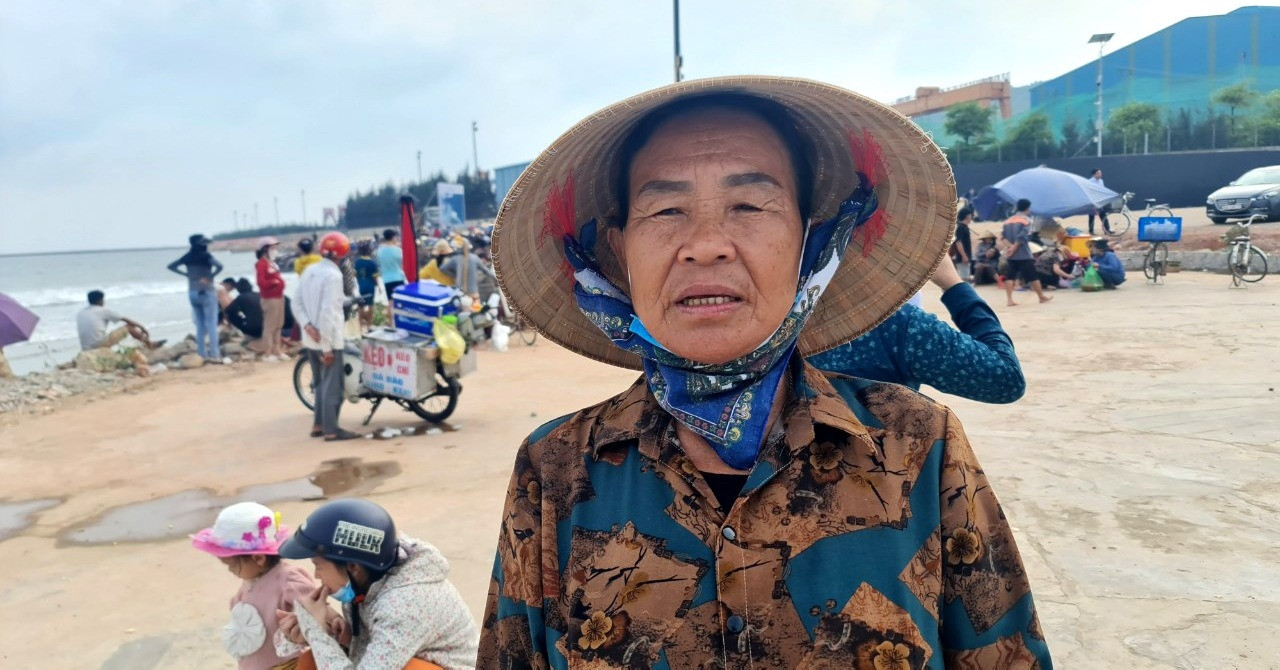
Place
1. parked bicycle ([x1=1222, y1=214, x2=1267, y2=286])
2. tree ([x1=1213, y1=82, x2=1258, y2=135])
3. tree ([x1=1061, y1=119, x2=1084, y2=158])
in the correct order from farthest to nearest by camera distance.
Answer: tree ([x1=1061, y1=119, x2=1084, y2=158])
tree ([x1=1213, y1=82, x2=1258, y2=135])
parked bicycle ([x1=1222, y1=214, x2=1267, y2=286])

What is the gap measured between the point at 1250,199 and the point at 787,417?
21.5m

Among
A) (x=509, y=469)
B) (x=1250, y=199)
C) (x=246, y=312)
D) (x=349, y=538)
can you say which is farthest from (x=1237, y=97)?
(x=349, y=538)

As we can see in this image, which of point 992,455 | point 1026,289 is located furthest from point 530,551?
point 1026,289

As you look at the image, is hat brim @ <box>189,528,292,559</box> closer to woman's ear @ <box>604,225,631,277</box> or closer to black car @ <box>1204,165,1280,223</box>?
woman's ear @ <box>604,225,631,277</box>

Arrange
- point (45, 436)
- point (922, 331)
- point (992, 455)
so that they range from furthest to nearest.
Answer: point (45, 436), point (992, 455), point (922, 331)

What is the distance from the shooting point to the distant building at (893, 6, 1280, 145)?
37.7 meters

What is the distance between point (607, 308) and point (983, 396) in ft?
4.17

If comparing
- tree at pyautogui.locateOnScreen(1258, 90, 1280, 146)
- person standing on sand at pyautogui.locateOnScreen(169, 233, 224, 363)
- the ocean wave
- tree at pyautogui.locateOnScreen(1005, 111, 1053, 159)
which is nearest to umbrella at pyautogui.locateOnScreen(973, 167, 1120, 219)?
person standing on sand at pyautogui.locateOnScreen(169, 233, 224, 363)

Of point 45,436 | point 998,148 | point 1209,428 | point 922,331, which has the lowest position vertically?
point 45,436

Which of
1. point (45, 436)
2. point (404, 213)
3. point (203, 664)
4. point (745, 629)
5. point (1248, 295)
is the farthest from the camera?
point (1248, 295)

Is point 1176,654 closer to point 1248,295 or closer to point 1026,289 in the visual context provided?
point 1248,295

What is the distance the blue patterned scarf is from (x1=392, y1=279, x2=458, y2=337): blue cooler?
6.18 metres

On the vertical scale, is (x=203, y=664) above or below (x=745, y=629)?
below

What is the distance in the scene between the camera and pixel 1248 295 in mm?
11406
